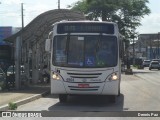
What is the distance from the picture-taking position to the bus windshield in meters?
18.1

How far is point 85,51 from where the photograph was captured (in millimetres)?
18250

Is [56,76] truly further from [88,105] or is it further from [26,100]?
[26,100]

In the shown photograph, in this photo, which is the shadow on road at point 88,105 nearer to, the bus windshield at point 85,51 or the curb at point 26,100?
the curb at point 26,100

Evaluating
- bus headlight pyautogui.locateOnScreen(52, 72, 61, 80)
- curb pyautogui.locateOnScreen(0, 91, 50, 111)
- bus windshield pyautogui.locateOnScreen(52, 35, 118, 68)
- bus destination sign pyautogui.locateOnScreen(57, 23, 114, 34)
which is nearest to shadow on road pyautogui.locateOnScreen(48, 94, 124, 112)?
bus headlight pyautogui.locateOnScreen(52, 72, 61, 80)

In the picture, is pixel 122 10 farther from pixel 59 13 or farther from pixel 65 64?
pixel 65 64

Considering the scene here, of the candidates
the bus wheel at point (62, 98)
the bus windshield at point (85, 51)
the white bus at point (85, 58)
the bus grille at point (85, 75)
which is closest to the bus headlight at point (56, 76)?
the white bus at point (85, 58)

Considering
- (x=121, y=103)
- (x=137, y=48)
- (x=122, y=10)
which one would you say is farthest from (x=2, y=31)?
(x=137, y=48)

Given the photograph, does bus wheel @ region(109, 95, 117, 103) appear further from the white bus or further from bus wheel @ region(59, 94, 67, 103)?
bus wheel @ region(59, 94, 67, 103)

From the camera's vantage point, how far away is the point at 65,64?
59.4 feet

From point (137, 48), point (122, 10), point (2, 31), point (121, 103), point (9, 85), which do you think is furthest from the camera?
point (137, 48)

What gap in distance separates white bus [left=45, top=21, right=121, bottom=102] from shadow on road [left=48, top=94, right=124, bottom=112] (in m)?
0.51

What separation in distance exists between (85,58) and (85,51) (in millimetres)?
284

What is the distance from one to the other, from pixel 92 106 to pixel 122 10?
52.6 m

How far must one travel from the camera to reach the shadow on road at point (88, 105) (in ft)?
55.8
